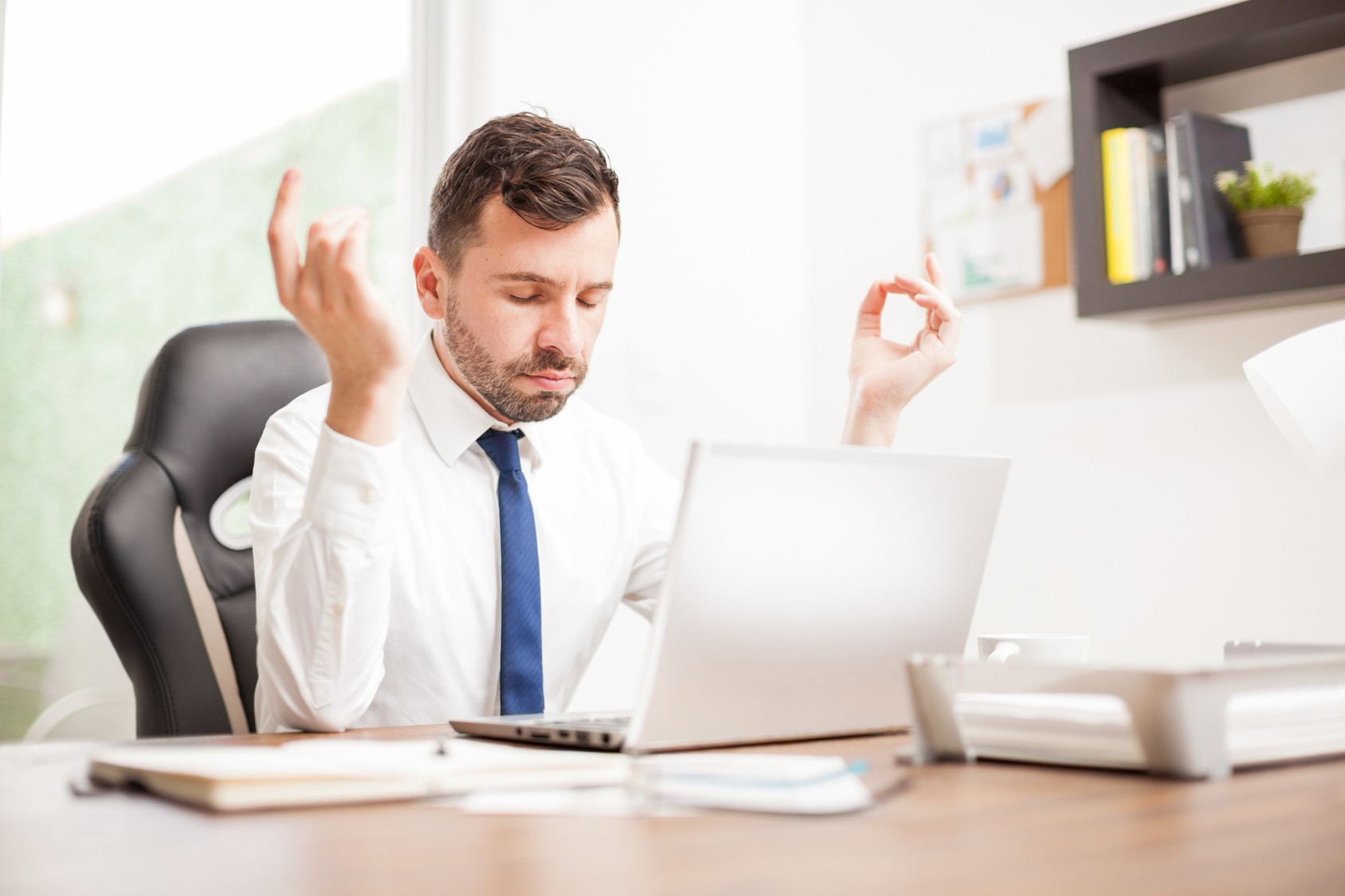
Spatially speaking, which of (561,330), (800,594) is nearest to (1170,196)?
(561,330)

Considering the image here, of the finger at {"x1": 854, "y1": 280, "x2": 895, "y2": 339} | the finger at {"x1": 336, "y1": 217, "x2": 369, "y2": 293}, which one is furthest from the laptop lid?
the finger at {"x1": 854, "y1": 280, "x2": 895, "y2": 339}

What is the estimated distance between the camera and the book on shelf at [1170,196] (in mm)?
1924

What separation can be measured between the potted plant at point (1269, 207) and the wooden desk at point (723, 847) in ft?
4.67

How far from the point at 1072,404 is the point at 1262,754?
63.1 inches

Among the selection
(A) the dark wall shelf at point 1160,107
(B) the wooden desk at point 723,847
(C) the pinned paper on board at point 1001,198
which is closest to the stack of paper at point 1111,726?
(B) the wooden desk at point 723,847

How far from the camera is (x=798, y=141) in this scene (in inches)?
112

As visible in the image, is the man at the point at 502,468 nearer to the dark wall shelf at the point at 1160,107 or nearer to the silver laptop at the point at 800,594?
the silver laptop at the point at 800,594

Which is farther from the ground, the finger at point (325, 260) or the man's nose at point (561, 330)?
the man's nose at point (561, 330)

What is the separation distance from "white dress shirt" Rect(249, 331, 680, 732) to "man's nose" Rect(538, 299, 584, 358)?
0.43 feet

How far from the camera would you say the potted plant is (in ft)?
6.20

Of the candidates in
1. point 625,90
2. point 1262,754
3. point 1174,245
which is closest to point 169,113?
point 625,90

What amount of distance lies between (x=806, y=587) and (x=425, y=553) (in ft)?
2.45

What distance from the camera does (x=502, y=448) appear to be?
1.50 metres

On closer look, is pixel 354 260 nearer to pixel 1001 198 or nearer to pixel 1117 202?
pixel 1117 202
